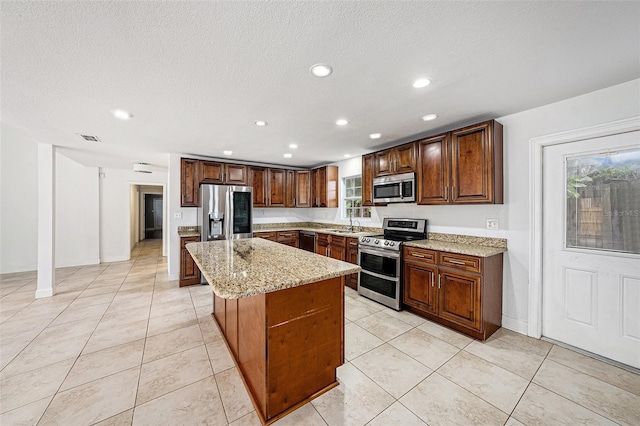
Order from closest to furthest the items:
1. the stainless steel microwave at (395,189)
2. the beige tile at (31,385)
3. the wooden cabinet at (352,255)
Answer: the beige tile at (31,385) < the stainless steel microwave at (395,189) < the wooden cabinet at (352,255)

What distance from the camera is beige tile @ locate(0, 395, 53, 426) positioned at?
1.50 m

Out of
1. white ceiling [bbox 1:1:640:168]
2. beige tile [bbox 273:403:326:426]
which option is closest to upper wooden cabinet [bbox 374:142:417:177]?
white ceiling [bbox 1:1:640:168]

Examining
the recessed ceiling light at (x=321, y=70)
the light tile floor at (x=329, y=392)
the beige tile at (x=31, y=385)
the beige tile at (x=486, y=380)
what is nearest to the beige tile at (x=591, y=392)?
the light tile floor at (x=329, y=392)

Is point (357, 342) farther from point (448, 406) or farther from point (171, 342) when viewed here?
point (171, 342)

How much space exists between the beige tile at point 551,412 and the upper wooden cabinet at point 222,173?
15.4ft

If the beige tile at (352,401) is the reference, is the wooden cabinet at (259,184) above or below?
above

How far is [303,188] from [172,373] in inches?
163

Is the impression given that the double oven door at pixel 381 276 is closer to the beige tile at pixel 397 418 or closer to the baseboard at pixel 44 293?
the beige tile at pixel 397 418

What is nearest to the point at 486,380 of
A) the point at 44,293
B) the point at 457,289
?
the point at 457,289

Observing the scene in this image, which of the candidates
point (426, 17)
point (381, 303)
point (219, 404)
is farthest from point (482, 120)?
point (219, 404)

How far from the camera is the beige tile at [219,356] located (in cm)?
203

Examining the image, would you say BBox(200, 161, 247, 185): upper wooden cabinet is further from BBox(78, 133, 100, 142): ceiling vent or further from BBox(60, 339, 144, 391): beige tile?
BBox(60, 339, 144, 391): beige tile

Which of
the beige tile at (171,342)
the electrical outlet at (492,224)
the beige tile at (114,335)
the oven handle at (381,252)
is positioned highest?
the electrical outlet at (492,224)

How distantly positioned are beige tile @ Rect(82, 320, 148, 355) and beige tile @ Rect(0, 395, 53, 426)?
640 millimetres
